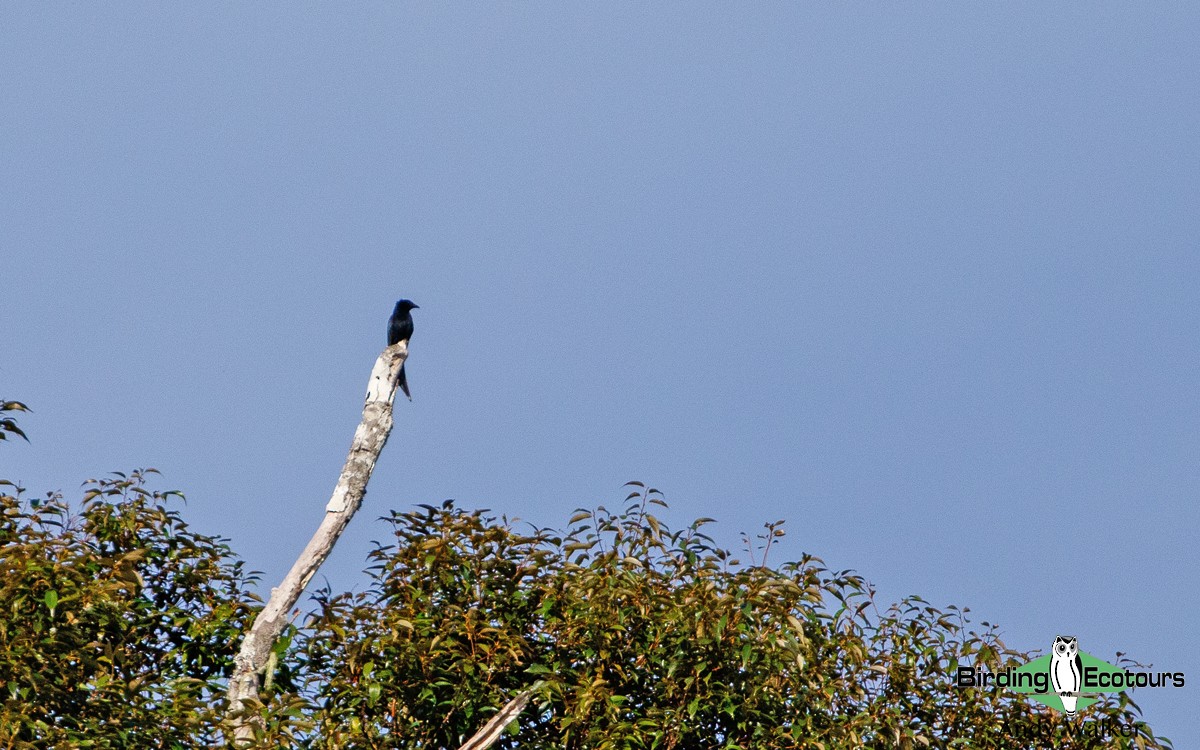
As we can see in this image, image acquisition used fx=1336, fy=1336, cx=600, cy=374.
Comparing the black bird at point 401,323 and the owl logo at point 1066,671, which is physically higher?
the black bird at point 401,323

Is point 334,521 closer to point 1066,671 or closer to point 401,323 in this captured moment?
point 401,323

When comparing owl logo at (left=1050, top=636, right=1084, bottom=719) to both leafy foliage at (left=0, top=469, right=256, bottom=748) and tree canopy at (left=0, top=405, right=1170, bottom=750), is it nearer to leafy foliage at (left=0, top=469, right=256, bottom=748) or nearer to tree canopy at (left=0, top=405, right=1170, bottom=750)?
tree canopy at (left=0, top=405, right=1170, bottom=750)

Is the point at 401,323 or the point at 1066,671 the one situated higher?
the point at 401,323

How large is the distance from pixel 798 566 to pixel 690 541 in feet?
2.76

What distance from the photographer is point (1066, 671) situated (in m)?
10.3

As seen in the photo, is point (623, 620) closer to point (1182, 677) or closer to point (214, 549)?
point (214, 549)

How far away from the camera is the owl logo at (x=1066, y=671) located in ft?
33.7

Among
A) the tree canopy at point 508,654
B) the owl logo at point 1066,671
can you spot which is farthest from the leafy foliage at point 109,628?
the owl logo at point 1066,671

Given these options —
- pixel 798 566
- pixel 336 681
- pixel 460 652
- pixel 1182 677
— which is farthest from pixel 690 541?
pixel 1182 677

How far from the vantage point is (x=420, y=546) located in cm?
1046

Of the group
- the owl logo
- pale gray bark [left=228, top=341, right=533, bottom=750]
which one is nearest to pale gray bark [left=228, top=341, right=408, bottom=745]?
pale gray bark [left=228, top=341, right=533, bottom=750]

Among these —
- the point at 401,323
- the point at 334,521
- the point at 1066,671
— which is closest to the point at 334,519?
the point at 334,521

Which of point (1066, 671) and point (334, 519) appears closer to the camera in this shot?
point (1066, 671)

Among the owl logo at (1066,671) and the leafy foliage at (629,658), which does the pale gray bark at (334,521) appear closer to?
the leafy foliage at (629,658)
